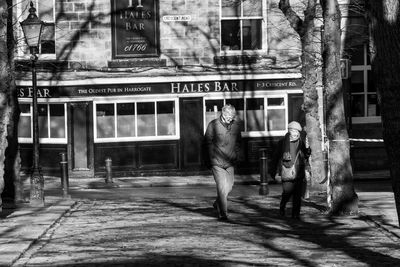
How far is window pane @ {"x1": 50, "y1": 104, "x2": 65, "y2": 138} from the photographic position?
3300 centimetres

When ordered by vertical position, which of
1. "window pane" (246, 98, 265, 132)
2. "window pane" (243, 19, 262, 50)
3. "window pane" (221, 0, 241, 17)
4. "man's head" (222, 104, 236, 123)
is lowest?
"man's head" (222, 104, 236, 123)

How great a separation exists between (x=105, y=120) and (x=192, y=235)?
19.8 m

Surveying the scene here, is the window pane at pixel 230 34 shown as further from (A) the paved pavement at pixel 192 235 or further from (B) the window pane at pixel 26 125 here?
(A) the paved pavement at pixel 192 235

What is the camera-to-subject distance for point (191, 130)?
33000 mm

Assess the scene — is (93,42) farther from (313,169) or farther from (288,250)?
(288,250)

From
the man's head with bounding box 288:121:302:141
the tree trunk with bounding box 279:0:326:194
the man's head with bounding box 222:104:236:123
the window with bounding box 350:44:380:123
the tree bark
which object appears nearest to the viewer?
the man's head with bounding box 222:104:236:123

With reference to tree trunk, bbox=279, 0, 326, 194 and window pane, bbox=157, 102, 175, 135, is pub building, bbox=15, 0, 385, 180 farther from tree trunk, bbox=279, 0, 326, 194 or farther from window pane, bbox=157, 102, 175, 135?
tree trunk, bbox=279, 0, 326, 194

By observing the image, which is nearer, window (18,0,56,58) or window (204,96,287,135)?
window (18,0,56,58)

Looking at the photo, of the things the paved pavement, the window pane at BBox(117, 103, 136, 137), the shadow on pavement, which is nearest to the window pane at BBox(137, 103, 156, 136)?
the window pane at BBox(117, 103, 136, 137)

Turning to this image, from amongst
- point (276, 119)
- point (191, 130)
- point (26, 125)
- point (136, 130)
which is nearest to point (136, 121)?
point (136, 130)

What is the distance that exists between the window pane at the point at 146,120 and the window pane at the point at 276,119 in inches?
158

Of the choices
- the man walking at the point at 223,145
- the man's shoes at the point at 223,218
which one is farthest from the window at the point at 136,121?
the man walking at the point at 223,145

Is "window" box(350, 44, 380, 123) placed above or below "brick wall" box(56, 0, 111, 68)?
below

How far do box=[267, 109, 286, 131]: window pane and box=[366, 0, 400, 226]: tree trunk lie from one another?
25.2 meters
